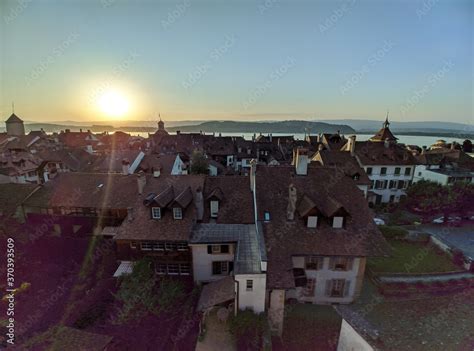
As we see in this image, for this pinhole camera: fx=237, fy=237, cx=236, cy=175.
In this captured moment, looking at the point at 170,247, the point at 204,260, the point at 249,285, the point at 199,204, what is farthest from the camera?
the point at 199,204

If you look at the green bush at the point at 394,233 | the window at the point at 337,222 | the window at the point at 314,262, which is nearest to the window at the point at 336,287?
the window at the point at 314,262

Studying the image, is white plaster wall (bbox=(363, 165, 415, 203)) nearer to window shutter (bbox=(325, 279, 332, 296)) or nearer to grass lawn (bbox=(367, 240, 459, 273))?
grass lawn (bbox=(367, 240, 459, 273))

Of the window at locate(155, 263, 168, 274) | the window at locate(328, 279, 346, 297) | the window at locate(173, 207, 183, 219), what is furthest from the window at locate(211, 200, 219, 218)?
the window at locate(328, 279, 346, 297)

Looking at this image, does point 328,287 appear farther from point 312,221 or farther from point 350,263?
point 312,221

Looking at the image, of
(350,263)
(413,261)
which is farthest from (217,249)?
(413,261)

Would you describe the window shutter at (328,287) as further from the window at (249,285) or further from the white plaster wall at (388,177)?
the white plaster wall at (388,177)

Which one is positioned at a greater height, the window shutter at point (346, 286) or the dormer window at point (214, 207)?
the dormer window at point (214, 207)
